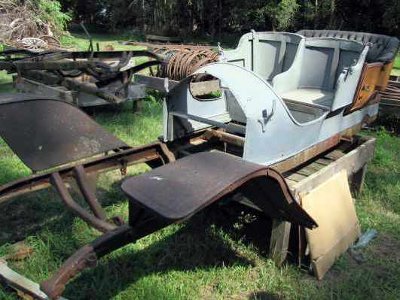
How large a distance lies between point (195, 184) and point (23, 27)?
12675 millimetres

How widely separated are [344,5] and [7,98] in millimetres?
16723

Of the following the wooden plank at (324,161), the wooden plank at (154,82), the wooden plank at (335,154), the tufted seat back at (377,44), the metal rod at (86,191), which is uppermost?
the tufted seat back at (377,44)

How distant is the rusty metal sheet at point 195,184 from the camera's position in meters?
1.74

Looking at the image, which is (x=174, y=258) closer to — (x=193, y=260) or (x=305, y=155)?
(x=193, y=260)

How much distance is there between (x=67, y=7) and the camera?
24875mm

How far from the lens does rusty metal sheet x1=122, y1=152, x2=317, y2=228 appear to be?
1742 mm

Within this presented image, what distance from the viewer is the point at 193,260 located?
316 centimetres

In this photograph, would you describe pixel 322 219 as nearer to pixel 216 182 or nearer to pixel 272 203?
pixel 272 203

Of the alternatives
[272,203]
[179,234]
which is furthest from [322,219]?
[179,234]

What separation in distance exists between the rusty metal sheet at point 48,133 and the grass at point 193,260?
0.72 metres

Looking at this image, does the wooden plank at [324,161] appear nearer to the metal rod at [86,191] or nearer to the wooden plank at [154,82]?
the metal rod at [86,191]

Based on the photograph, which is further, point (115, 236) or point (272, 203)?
point (272, 203)

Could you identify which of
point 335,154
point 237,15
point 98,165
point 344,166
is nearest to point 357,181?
point 335,154

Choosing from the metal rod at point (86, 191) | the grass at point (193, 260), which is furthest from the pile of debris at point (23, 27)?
the metal rod at point (86, 191)
